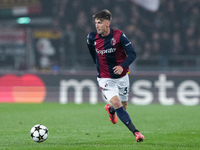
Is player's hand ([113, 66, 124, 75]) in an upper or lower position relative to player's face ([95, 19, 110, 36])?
lower

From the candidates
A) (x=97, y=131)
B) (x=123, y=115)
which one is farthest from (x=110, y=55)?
(x=97, y=131)

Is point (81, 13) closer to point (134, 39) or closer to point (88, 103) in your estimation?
point (134, 39)

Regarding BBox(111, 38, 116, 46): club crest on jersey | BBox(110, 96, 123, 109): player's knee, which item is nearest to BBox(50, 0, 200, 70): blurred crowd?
BBox(111, 38, 116, 46): club crest on jersey

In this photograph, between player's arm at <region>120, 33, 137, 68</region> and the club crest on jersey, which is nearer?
player's arm at <region>120, 33, 137, 68</region>

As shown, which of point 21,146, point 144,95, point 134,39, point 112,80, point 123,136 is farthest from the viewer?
point 134,39

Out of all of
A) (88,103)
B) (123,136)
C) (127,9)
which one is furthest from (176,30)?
(123,136)

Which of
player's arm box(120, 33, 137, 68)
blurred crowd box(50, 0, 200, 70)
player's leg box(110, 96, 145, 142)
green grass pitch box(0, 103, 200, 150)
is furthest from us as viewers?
blurred crowd box(50, 0, 200, 70)

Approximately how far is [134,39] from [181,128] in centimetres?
950

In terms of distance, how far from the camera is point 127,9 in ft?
62.2

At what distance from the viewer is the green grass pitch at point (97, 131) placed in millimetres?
6552

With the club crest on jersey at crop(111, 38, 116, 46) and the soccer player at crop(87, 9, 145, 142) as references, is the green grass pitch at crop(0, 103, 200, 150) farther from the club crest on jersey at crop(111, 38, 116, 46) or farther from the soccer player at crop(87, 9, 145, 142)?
the club crest on jersey at crop(111, 38, 116, 46)

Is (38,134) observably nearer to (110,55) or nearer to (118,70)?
(118,70)

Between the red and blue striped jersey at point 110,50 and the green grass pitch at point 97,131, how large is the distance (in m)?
1.06

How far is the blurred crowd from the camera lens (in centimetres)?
1823
